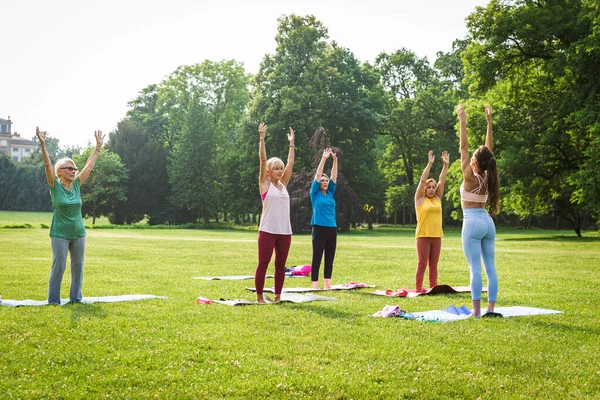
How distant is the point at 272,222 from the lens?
10078 mm

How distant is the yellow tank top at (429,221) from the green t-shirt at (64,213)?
6.24 metres

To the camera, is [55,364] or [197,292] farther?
[197,292]

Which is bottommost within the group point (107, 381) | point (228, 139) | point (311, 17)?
point (107, 381)

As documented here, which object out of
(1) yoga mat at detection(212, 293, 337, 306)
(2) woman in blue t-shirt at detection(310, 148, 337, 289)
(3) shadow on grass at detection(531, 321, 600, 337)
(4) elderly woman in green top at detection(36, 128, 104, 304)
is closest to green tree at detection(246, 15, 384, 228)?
(2) woman in blue t-shirt at detection(310, 148, 337, 289)

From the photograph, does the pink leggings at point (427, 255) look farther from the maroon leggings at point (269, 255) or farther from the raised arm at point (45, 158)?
the raised arm at point (45, 158)

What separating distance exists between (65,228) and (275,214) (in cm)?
329

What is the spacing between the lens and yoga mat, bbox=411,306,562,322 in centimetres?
862

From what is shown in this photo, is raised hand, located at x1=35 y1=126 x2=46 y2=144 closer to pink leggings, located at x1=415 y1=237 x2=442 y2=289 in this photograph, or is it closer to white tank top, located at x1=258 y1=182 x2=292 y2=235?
white tank top, located at x1=258 y1=182 x2=292 y2=235

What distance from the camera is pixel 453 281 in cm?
1423

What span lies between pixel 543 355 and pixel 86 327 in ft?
17.2

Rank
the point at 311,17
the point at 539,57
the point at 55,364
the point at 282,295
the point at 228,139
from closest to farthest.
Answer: the point at 55,364 < the point at 282,295 < the point at 539,57 < the point at 311,17 < the point at 228,139

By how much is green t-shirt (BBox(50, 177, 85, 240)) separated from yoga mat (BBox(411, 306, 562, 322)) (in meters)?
5.40

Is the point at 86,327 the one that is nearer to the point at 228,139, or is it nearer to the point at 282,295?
the point at 282,295

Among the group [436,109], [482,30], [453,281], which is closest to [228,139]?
[436,109]
